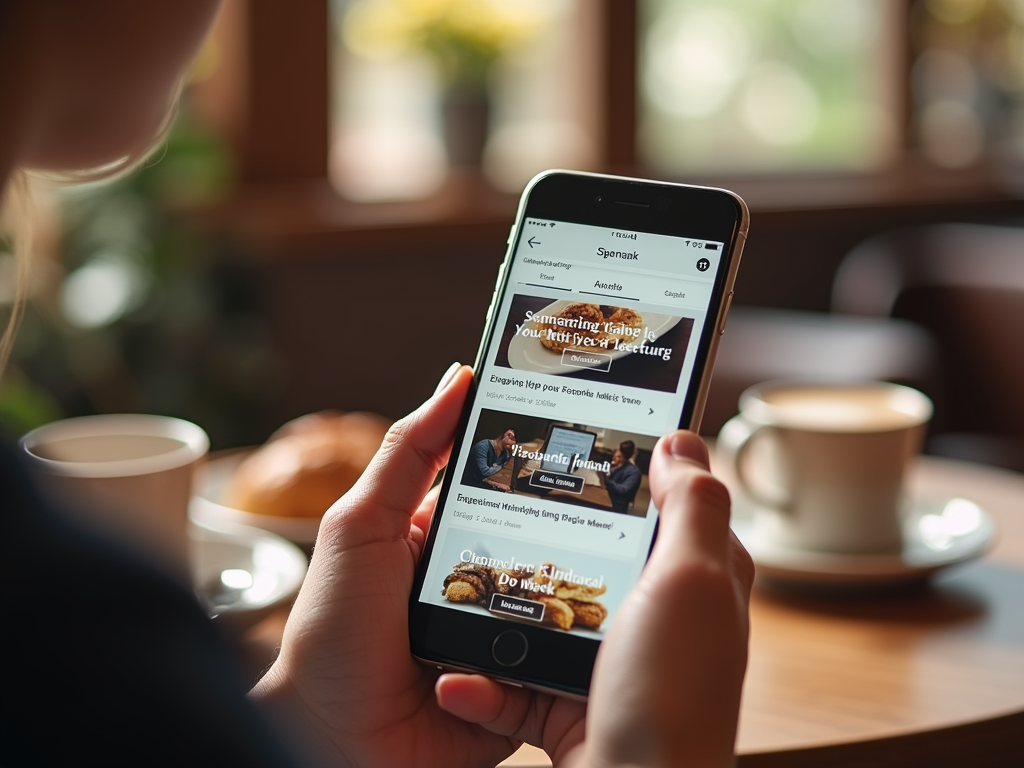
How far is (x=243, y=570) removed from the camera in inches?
40.0

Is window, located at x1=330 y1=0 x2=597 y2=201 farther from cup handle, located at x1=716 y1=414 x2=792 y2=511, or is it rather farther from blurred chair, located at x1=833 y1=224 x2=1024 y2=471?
cup handle, located at x1=716 y1=414 x2=792 y2=511

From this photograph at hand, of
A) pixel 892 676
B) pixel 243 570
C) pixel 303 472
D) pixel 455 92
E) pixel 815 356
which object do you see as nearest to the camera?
pixel 892 676

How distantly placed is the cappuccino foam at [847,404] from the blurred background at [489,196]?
84cm

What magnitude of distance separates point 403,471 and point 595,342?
0.49ft

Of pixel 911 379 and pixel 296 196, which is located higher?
pixel 296 196

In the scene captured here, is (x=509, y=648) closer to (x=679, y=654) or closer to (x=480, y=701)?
(x=480, y=701)

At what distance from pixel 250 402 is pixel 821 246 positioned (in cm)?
198

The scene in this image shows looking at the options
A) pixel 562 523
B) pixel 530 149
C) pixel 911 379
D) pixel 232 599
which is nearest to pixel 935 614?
pixel 562 523

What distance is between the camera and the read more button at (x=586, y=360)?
2.54ft

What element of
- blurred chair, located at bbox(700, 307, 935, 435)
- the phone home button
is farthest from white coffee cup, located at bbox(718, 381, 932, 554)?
blurred chair, located at bbox(700, 307, 935, 435)

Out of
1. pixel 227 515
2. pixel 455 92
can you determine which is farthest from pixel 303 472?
pixel 455 92

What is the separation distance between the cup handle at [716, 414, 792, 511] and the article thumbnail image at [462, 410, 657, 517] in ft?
1.12

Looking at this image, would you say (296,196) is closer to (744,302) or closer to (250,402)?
(250,402)

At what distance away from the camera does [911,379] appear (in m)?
2.09
